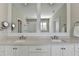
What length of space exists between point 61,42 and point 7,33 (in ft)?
2.85

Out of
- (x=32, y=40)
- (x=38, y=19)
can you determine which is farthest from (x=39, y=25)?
(x=32, y=40)

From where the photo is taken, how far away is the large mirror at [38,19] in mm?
1864

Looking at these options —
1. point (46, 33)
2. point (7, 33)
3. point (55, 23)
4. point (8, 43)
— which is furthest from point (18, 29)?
point (55, 23)

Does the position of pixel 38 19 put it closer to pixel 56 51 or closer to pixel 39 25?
pixel 39 25

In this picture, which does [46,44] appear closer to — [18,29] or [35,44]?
[35,44]

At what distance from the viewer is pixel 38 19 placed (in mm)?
1938

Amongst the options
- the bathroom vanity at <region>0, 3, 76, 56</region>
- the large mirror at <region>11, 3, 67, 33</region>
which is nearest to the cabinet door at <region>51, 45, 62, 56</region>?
the bathroom vanity at <region>0, 3, 76, 56</region>

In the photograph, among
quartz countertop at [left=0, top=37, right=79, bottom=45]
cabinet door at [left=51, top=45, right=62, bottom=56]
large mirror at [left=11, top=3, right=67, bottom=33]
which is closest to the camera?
cabinet door at [left=51, top=45, right=62, bottom=56]

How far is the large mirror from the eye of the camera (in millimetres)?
1864

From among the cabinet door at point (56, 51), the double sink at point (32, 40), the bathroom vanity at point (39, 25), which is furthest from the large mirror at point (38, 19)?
the cabinet door at point (56, 51)

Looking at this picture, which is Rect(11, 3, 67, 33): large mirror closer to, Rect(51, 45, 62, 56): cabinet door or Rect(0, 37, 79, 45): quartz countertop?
Rect(0, 37, 79, 45): quartz countertop

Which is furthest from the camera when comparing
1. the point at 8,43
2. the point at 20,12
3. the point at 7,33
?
the point at 20,12

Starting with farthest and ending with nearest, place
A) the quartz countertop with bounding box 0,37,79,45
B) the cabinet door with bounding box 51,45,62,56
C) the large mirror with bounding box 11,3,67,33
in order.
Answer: the large mirror with bounding box 11,3,67,33 → the quartz countertop with bounding box 0,37,79,45 → the cabinet door with bounding box 51,45,62,56

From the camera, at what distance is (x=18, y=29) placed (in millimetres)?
1896
